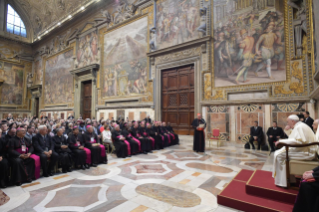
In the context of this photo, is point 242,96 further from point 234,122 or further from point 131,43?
point 131,43

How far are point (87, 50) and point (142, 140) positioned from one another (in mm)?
12368

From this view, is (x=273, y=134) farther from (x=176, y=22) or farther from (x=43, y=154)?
(x=176, y=22)

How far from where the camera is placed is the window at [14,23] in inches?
826

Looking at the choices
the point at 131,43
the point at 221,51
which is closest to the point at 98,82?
the point at 131,43

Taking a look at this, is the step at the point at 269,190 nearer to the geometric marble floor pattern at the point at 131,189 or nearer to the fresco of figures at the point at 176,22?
the geometric marble floor pattern at the point at 131,189

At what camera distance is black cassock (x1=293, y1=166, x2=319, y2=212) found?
202 centimetres

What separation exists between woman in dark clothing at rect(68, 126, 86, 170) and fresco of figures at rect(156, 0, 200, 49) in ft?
25.9

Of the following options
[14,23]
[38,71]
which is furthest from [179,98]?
[14,23]

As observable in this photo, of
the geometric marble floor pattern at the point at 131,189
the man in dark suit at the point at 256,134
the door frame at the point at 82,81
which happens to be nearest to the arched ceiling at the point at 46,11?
the door frame at the point at 82,81

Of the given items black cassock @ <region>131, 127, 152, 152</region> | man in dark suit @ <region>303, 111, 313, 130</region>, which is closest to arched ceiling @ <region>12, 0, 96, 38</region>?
black cassock @ <region>131, 127, 152, 152</region>

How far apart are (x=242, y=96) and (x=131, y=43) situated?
27.7 ft

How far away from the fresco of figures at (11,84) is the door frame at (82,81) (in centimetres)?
946

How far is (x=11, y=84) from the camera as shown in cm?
2067

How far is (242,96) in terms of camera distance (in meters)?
8.18
